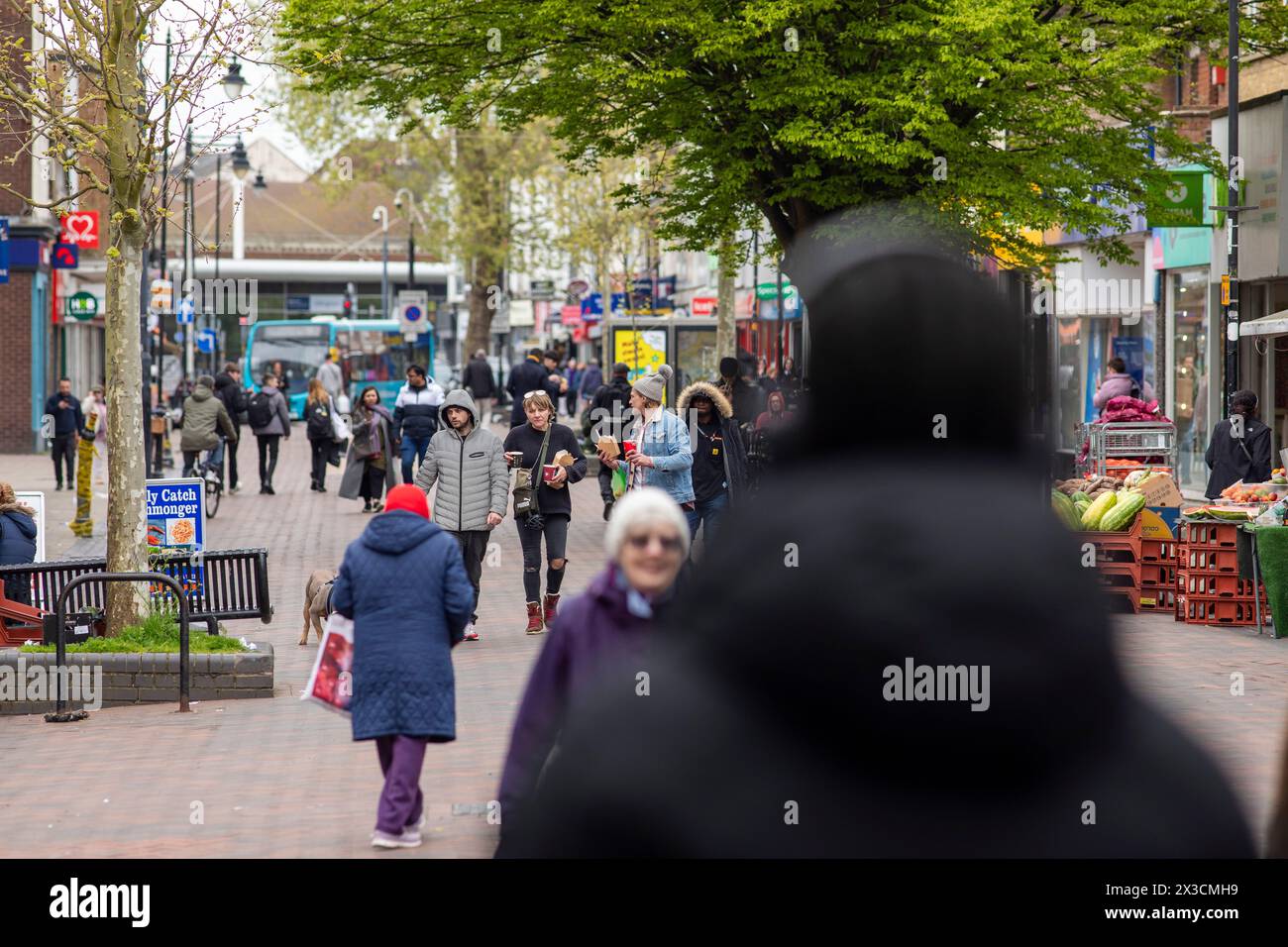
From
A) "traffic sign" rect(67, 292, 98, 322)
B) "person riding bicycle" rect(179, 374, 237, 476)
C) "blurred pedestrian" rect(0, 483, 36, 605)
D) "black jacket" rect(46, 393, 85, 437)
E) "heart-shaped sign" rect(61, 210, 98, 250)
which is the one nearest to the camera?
"blurred pedestrian" rect(0, 483, 36, 605)

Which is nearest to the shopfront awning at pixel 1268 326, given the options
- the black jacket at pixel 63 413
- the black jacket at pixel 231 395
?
the black jacket at pixel 231 395

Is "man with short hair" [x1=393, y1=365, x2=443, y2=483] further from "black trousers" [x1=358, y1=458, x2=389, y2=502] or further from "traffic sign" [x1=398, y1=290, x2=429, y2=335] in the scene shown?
"traffic sign" [x1=398, y1=290, x2=429, y2=335]

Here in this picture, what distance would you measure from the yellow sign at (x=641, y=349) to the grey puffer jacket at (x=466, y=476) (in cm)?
2112

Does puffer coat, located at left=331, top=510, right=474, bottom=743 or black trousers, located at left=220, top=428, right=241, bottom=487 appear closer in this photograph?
puffer coat, located at left=331, top=510, right=474, bottom=743

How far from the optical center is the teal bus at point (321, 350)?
59938mm

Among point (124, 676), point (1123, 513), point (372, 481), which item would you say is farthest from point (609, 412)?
point (124, 676)

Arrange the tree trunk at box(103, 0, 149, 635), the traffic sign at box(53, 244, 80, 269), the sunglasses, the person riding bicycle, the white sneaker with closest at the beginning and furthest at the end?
the sunglasses, the white sneaker, the tree trunk at box(103, 0, 149, 635), the person riding bicycle, the traffic sign at box(53, 244, 80, 269)

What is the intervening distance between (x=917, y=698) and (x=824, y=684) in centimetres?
12

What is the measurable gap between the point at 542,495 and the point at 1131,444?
23.8ft

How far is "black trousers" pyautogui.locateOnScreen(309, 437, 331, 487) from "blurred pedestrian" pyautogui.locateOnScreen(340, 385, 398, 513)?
437cm

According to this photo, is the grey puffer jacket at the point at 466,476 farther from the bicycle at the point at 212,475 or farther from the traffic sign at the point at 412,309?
the traffic sign at the point at 412,309

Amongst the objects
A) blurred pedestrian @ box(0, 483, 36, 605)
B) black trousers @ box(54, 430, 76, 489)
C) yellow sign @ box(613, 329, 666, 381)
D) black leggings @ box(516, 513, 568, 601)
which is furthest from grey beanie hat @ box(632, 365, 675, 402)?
yellow sign @ box(613, 329, 666, 381)

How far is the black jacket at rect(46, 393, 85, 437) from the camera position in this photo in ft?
94.5
